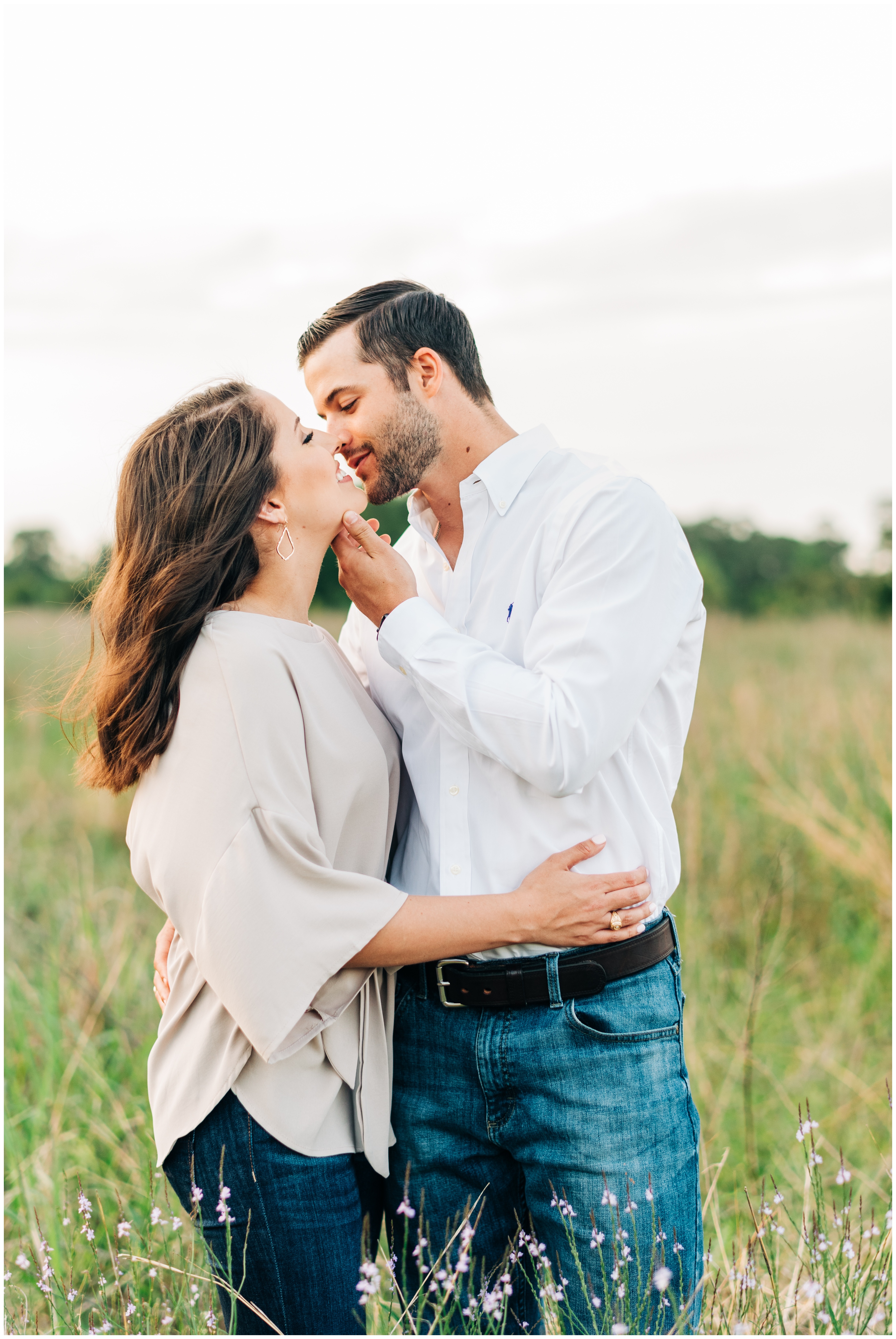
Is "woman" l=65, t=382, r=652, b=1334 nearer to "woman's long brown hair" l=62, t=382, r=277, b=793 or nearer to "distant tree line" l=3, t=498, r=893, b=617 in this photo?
"woman's long brown hair" l=62, t=382, r=277, b=793

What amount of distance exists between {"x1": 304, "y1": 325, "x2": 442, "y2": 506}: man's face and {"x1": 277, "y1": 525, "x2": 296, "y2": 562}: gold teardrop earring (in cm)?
41

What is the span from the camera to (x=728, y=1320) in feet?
7.50

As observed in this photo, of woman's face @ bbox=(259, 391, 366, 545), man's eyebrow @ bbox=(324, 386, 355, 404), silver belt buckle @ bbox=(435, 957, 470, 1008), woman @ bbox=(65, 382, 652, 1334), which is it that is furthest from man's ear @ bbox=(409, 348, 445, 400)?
silver belt buckle @ bbox=(435, 957, 470, 1008)

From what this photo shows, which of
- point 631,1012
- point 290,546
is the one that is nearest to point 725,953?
point 631,1012

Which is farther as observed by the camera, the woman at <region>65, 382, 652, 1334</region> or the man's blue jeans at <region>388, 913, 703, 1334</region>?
the man's blue jeans at <region>388, 913, 703, 1334</region>

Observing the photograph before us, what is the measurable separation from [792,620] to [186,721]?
352 inches

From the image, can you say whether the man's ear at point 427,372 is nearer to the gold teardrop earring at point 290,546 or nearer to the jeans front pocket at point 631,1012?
the gold teardrop earring at point 290,546

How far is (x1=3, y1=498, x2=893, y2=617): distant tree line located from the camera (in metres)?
9.60

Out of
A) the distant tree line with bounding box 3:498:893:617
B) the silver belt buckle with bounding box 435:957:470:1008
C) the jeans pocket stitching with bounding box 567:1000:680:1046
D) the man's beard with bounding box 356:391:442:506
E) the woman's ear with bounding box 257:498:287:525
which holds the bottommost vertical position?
the distant tree line with bounding box 3:498:893:617

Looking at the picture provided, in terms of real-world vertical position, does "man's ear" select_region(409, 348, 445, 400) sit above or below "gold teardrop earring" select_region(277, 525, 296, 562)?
above

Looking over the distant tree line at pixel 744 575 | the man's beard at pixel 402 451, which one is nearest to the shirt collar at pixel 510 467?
the man's beard at pixel 402 451

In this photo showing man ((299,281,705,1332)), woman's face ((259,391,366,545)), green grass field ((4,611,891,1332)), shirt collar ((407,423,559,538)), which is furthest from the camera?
green grass field ((4,611,891,1332))

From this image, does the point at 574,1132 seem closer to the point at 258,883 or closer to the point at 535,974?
the point at 535,974

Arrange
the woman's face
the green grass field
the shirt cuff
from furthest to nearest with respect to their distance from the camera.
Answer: the green grass field
the woman's face
the shirt cuff
